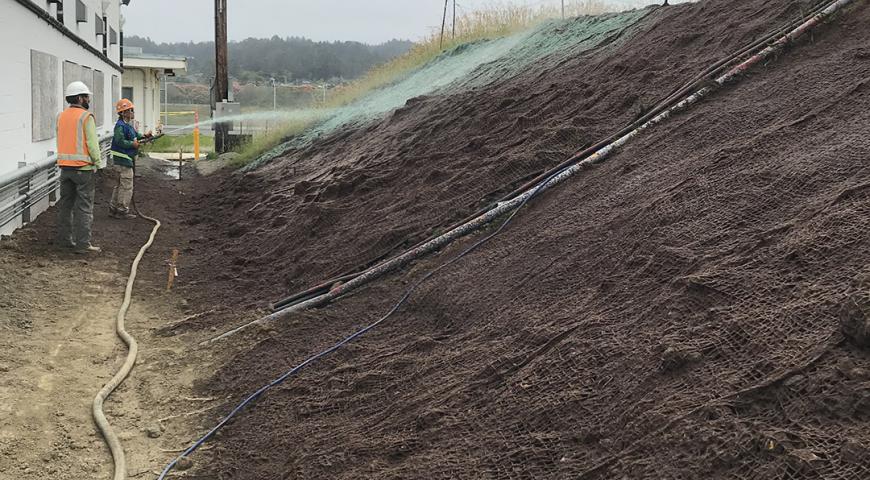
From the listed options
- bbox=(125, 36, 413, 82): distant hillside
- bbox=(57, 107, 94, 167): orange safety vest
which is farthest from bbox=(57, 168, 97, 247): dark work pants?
bbox=(125, 36, 413, 82): distant hillside

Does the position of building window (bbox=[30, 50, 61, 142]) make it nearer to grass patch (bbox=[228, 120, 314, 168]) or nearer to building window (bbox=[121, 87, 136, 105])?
grass patch (bbox=[228, 120, 314, 168])

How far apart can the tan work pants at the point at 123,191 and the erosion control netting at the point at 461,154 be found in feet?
5.55

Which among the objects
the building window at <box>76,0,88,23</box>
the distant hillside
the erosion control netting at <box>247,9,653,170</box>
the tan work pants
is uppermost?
the distant hillside

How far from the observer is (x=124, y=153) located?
1240cm

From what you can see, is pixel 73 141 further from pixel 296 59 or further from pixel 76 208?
pixel 296 59

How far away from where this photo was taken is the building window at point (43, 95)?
1138 centimetres

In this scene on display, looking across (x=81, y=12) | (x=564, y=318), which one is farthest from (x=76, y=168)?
(x=81, y=12)

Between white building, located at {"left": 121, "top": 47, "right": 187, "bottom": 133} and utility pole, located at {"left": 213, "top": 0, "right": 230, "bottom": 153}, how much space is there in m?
11.0

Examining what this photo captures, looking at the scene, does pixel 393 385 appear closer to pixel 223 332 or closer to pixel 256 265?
pixel 223 332

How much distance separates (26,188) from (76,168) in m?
1.14

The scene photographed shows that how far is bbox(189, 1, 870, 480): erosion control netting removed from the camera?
3029mm

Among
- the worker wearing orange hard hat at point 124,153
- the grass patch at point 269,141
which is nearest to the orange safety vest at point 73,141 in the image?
the worker wearing orange hard hat at point 124,153

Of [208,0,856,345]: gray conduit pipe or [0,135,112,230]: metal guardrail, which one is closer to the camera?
[208,0,856,345]: gray conduit pipe

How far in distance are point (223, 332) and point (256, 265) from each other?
2500mm
